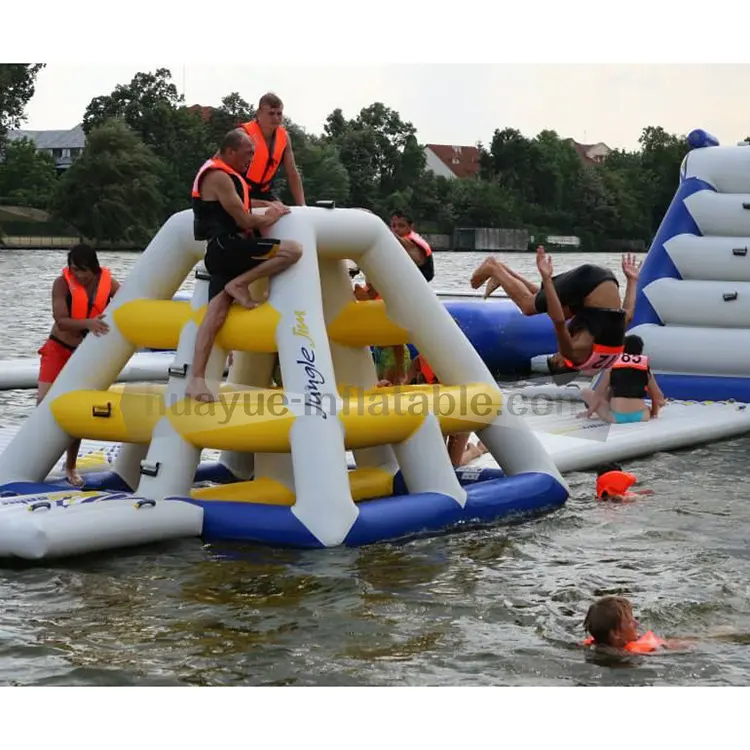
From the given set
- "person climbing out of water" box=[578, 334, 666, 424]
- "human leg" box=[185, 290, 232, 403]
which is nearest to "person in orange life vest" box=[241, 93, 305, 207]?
"human leg" box=[185, 290, 232, 403]

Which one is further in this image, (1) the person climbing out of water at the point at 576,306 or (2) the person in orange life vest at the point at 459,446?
(2) the person in orange life vest at the point at 459,446

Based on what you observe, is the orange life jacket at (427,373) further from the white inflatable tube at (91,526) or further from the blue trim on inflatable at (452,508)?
the white inflatable tube at (91,526)

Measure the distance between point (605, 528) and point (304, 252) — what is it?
2091 millimetres

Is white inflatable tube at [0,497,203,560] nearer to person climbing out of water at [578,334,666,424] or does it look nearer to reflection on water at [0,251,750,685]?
reflection on water at [0,251,750,685]

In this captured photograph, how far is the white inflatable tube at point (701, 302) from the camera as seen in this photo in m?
11.6

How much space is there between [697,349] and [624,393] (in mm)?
1640

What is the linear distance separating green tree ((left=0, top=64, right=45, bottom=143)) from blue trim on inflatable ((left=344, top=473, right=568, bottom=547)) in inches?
1769

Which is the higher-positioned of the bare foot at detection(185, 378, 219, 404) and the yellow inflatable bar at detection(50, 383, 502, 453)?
the bare foot at detection(185, 378, 219, 404)

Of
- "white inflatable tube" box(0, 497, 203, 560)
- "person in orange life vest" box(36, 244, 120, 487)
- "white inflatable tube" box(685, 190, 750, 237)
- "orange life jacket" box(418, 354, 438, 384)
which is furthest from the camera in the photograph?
"white inflatable tube" box(685, 190, 750, 237)

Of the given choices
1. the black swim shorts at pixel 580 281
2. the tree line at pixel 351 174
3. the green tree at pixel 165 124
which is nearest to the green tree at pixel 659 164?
the tree line at pixel 351 174

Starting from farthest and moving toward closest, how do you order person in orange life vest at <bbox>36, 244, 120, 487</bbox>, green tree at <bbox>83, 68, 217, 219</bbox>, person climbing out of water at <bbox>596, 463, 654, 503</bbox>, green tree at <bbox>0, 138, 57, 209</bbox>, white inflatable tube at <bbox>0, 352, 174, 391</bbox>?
green tree at <bbox>0, 138, 57, 209</bbox>
green tree at <bbox>83, 68, 217, 219</bbox>
white inflatable tube at <bbox>0, 352, 174, 391</bbox>
person climbing out of water at <bbox>596, 463, 654, 503</bbox>
person in orange life vest at <bbox>36, 244, 120, 487</bbox>

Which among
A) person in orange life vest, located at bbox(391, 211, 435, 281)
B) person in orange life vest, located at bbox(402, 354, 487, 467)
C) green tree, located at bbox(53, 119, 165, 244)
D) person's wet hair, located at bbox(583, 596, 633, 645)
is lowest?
person's wet hair, located at bbox(583, 596, 633, 645)

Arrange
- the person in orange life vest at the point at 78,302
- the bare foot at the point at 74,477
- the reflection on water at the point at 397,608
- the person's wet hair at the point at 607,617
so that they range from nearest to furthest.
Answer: the reflection on water at the point at 397,608
the person's wet hair at the point at 607,617
the person in orange life vest at the point at 78,302
the bare foot at the point at 74,477

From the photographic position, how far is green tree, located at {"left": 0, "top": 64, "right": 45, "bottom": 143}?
4984 cm
